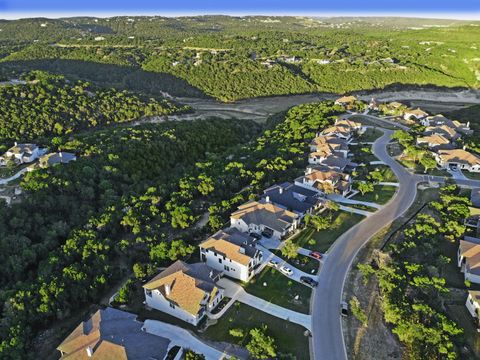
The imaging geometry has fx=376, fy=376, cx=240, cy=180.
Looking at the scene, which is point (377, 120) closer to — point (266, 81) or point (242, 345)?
point (266, 81)

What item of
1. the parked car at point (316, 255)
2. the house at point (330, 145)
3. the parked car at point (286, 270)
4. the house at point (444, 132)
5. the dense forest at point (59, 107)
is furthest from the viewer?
the house at point (444, 132)

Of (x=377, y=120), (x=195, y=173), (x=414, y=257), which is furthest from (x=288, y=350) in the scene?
(x=377, y=120)

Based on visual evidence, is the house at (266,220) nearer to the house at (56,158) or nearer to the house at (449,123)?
the house at (56,158)

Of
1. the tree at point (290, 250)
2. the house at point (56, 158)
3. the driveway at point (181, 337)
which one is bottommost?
the driveway at point (181, 337)

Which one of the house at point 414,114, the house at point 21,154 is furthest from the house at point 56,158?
the house at point 414,114

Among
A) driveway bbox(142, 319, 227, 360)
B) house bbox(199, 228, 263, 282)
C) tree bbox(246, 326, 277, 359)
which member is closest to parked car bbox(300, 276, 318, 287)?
house bbox(199, 228, 263, 282)

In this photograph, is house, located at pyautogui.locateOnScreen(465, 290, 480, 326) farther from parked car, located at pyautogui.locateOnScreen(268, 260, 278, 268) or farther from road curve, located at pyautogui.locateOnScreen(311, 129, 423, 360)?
parked car, located at pyautogui.locateOnScreen(268, 260, 278, 268)
